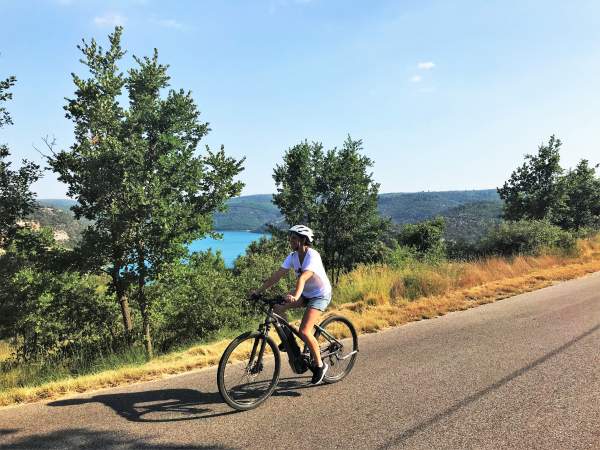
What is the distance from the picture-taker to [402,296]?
1036 cm

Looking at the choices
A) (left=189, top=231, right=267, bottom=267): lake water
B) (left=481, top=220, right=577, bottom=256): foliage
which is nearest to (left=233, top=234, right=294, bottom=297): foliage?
(left=189, top=231, right=267, bottom=267): lake water

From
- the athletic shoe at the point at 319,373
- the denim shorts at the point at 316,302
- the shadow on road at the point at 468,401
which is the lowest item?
the shadow on road at the point at 468,401

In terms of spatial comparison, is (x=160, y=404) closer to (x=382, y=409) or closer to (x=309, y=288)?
(x=309, y=288)

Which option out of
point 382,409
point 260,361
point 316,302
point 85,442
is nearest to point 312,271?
point 316,302

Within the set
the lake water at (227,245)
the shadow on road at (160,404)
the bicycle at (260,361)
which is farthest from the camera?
the lake water at (227,245)

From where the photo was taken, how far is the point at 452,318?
8.26 metres

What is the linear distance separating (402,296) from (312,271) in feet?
21.0

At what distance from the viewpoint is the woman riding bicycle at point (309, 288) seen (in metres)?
4.64

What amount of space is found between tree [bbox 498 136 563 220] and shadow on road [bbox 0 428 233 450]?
3244cm

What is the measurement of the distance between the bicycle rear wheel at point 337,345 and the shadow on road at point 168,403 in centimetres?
40

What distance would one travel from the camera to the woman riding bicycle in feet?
15.2

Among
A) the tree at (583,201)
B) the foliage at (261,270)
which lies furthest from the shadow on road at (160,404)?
the tree at (583,201)

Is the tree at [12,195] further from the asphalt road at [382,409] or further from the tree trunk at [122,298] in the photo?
the asphalt road at [382,409]

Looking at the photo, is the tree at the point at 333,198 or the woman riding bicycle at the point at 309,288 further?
the tree at the point at 333,198
